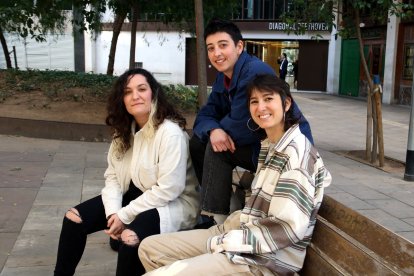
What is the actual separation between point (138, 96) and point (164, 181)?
0.54 meters

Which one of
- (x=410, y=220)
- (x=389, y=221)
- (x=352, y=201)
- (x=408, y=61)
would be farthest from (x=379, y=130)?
(x=408, y=61)

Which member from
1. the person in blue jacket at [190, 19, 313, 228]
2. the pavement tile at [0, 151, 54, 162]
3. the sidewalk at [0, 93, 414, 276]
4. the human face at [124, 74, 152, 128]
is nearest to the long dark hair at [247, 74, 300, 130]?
the person in blue jacket at [190, 19, 313, 228]

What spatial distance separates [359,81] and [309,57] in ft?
14.5

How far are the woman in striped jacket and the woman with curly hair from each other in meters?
0.49

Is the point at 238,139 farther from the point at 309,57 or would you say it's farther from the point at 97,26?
the point at 309,57

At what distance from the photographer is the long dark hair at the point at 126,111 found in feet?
9.78

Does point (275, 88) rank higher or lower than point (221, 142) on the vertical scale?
higher

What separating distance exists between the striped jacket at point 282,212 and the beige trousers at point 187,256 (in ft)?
0.15

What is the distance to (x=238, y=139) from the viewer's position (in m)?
2.76

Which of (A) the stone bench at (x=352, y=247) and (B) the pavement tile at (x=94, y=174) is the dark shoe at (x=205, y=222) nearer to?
(A) the stone bench at (x=352, y=247)

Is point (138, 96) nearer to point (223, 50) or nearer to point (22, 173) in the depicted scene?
point (223, 50)

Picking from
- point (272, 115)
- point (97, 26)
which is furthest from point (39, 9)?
point (272, 115)

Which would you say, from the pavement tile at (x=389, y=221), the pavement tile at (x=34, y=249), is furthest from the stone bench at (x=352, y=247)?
the pavement tile at (x=389, y=221)

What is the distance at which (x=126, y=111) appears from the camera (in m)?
3.05
